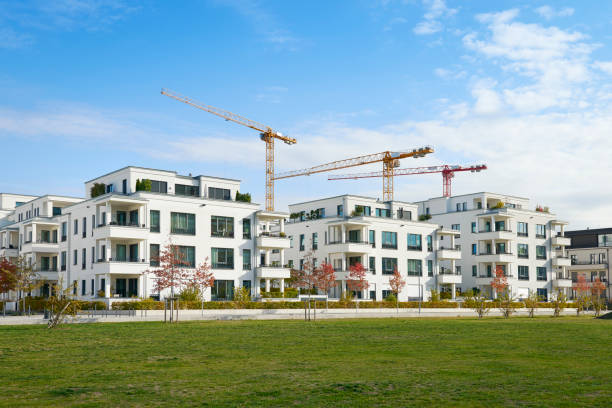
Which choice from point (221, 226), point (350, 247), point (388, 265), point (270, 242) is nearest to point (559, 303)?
point (388, 265)

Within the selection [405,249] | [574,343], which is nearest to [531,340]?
[574,343]

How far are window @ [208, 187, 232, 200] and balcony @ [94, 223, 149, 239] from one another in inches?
382

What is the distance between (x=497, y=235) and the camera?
91.0m

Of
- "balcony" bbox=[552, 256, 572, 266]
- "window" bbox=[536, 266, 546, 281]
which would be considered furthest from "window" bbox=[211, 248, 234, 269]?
"balcony" bbox=[552, 256, 572, 266]

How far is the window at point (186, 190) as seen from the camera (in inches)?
2581

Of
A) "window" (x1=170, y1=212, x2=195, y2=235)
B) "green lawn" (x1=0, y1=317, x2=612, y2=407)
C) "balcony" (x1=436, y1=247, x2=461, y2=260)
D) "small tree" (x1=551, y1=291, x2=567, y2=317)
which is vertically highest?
"window" (x1=170, y1=212, x2=195, y2=235)

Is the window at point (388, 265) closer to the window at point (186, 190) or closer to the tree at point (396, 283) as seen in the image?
the tree at point (396, 283)

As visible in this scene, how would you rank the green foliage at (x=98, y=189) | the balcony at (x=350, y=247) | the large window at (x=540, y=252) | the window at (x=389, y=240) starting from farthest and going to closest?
the large window at (x=540, y=252) < the window at (x=389, y=240) < the balcony at (x=350, y=247) < the green foliage at (x=98, y=189)

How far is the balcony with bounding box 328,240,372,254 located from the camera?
75.5m

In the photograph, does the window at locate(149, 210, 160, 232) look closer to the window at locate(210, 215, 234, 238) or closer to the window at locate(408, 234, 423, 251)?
the window at locate(210, 215, 234, 238)

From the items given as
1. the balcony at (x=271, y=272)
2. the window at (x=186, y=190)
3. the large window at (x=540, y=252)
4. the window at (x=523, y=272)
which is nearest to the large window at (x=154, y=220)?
the window at (x=186, y=190)

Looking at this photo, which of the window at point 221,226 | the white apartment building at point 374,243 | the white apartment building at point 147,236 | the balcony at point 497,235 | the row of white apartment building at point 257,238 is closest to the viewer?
the white apartment building at point 147,236

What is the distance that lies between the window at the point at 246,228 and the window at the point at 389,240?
1949 cm

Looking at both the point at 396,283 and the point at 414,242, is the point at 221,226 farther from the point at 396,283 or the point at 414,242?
the point at 414,242
